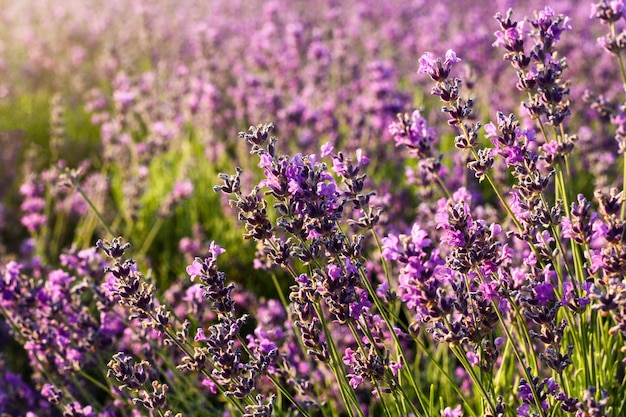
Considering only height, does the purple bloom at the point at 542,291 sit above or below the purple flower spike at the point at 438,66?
below

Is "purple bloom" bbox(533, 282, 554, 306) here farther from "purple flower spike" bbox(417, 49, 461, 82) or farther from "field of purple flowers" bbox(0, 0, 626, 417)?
"purple flower spike" bbox(417, 49, 461, 82)

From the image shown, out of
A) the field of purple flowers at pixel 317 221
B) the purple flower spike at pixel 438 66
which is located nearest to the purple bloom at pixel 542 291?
the field of purple flowers at pixel 317 221

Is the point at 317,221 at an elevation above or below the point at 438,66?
below

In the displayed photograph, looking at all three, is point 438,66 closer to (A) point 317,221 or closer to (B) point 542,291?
(A) point 317,221

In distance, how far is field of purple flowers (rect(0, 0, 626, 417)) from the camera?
5.67 feet

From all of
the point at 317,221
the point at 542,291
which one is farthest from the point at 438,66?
the point at 542,291

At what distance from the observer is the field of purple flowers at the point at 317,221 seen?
1.73m

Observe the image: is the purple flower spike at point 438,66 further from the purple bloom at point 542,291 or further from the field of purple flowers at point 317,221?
the purple bloom at point 542,291

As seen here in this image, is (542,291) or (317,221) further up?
(317,221)

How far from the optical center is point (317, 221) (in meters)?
1.74

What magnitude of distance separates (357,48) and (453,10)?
182cm

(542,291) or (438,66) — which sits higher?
(438,66)

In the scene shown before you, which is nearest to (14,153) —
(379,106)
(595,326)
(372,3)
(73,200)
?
(73,200)

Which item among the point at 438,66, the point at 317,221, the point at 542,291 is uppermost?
the point at 438,66
